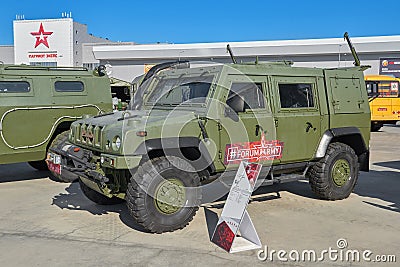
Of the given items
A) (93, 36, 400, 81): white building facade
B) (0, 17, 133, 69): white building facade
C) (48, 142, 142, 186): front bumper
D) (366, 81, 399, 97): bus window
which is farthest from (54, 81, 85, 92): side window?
(0, 17, 133, 69): white building facade

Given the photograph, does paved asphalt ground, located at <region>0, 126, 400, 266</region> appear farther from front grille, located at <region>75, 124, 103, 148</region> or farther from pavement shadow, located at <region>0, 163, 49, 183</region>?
front grille, located at <region>75, 124, 103, 148</region>

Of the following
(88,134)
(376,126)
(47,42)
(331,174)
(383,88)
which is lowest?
(331,174)

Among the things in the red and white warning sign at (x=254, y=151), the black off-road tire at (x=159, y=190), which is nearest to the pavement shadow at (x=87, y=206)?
the black off-road tire at (x=159, y=190)

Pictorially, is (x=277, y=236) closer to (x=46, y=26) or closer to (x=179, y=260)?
(x=179, y=260)

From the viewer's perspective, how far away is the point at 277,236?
523cm

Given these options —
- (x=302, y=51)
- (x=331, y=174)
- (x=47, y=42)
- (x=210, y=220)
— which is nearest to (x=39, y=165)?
(x=210, y=220)

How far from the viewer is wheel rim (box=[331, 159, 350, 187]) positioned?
6820 mm

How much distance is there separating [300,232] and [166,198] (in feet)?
5.43

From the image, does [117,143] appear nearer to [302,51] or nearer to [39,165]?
[39,165]

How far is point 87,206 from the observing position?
6.57 m

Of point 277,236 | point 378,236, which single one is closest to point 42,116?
point 277,236

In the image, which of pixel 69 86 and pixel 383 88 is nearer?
pixel 69 86

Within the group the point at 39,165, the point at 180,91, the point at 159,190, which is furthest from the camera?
the point at 39,165

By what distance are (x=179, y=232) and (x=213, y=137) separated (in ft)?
3.92
